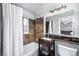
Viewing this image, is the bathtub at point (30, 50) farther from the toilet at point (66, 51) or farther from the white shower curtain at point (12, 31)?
the toilet at point (66, 51)

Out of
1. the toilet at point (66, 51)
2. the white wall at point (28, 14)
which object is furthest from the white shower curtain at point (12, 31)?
the toilet at point (66, 51)

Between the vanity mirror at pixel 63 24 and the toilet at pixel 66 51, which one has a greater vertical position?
the vanity mirror at pixel 63 24

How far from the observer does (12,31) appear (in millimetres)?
1250

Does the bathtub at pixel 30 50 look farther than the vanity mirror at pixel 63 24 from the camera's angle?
Yes

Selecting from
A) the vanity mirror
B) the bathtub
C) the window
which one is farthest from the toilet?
the window

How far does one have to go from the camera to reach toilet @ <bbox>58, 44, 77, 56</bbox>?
118cm

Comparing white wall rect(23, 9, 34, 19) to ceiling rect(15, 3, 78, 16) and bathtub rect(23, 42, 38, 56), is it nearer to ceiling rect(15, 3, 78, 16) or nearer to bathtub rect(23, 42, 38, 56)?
ceiling rect(15, 3, 78, 16)

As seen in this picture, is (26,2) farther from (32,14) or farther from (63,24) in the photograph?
(63,24)

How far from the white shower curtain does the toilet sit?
19.8 inches

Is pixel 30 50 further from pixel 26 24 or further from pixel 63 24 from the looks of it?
pixel 63 24

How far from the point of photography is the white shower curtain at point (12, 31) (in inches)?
48.5

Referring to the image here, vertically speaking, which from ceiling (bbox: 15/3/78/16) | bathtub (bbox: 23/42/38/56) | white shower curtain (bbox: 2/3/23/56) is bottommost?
bathtub (bbox: 23/42/38/56)

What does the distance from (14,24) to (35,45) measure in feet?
1.27

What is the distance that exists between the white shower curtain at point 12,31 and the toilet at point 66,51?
1.65ft
